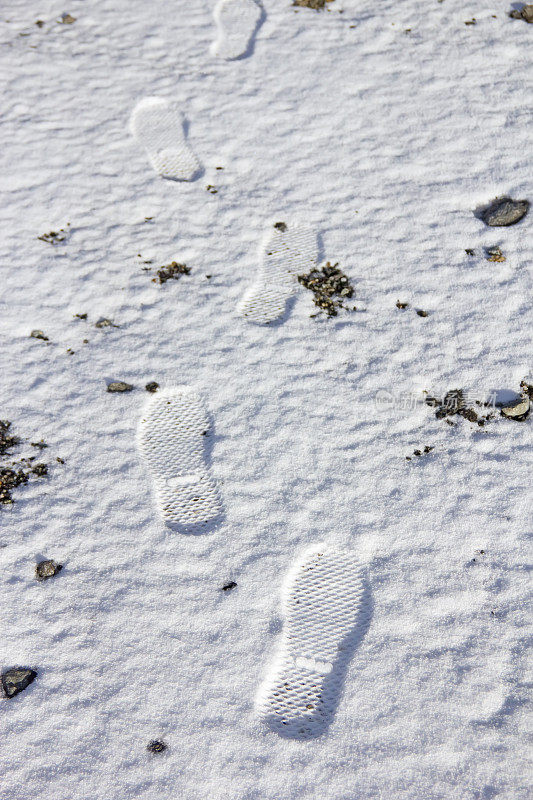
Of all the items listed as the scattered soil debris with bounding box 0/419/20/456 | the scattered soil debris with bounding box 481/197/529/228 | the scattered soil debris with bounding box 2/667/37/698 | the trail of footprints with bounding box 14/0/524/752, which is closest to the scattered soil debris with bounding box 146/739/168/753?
the trail of footprints with bounding box 14/0/524/752

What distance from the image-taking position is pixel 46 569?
272 cm

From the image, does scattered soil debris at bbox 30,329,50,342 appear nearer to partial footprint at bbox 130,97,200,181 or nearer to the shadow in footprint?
partial footprint at bbox 130,97,200,181

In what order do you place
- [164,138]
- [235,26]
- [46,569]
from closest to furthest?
[46,569]
[164,138]
[235,26]

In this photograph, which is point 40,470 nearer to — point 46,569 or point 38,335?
point 46,569

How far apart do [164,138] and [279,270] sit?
1654 millimetres

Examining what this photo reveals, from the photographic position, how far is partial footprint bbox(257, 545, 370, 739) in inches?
93.9

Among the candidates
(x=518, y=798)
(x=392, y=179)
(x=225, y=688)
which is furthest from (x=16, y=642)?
(x=392, y=179)

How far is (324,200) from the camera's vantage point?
152 inches

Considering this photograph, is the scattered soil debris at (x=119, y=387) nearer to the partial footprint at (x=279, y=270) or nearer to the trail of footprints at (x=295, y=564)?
the trail of footprints at (x=295, y=564)

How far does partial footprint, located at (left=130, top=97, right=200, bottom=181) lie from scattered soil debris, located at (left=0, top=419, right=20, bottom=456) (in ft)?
6.96

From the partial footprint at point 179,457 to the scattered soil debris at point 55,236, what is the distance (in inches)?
57.8

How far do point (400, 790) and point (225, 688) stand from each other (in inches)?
30.6

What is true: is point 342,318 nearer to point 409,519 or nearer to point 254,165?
point 409,519

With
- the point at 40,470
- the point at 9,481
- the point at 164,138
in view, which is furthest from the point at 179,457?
the point at 164,138
